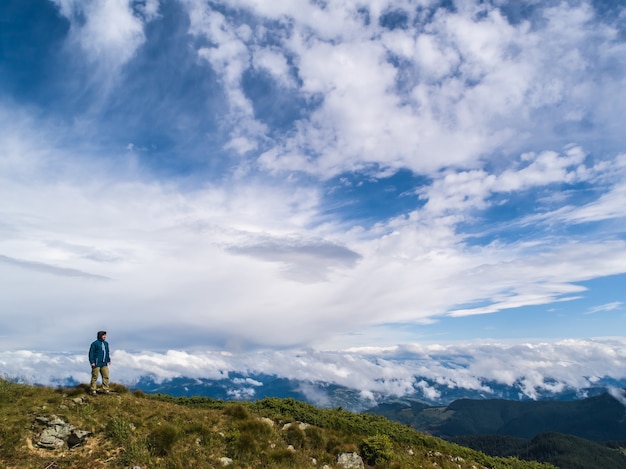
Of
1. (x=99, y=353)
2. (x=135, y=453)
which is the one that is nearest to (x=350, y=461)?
(x=135, y=453)

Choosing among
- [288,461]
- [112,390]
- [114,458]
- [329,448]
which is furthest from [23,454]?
[329,448]

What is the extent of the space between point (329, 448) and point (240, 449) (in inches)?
208

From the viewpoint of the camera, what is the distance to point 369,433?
2239 cm

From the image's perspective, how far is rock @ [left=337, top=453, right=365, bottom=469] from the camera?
1811 centimetres

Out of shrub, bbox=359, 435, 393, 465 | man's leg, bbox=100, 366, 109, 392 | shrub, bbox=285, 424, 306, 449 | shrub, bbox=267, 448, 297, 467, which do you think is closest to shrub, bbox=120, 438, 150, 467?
shrub, bbox=267, 448, 297, 467

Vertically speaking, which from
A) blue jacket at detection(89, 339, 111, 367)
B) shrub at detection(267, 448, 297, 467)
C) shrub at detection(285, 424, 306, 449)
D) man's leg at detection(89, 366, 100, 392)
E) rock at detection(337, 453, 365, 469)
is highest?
blue jacket at detection(89, 339, 111, 367)

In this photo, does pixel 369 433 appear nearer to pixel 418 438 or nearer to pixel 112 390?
pixel 418 438

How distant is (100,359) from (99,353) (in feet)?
1.27

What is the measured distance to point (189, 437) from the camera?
1702cm

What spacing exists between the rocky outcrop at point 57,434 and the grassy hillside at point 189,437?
6.1 inches

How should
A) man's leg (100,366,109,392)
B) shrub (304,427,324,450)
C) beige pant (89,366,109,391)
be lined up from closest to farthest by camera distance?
shrub (304,427,324,450)
beige pant (89,366,109,391)
man's leg (100,366,109,392)

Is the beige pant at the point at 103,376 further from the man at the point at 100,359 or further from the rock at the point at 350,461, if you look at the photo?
the rock at the point at 350,461

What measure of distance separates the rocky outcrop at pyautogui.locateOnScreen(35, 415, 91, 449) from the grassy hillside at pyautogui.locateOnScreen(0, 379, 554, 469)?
0.51ft

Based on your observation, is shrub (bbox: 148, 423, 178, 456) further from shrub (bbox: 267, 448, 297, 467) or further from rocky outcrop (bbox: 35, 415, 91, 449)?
shrub (bbox: 267, 448, 297, 467)
